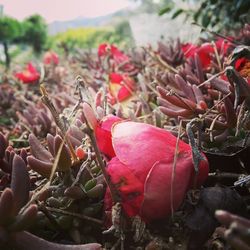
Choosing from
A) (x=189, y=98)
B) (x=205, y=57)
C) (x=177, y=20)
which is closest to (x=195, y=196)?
(x=189, y=98)

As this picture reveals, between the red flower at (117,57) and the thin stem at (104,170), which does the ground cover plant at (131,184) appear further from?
the red flower at (117,57)

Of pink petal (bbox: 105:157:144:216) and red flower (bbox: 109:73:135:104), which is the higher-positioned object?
pink petal (bbox: 105:157:144:216)

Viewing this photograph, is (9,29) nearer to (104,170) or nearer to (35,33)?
(35,33)

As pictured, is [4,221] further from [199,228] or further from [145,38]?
[145,38]

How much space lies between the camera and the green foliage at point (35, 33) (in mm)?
6731

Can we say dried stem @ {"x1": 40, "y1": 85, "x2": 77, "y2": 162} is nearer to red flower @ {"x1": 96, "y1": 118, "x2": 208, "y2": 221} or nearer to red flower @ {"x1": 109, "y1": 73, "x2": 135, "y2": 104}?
red flower @ {"x1": 96, "y1": 118, "x2": 208, "y2": 221}

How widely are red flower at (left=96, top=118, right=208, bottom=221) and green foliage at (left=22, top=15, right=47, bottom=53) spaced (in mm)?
6271

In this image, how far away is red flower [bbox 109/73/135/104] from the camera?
4.39ft

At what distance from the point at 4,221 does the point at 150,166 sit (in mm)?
200

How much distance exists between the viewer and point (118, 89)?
143 centimetres

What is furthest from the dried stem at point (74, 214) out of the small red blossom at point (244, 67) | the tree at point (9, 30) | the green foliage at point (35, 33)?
the green foliage at point (35, 33)

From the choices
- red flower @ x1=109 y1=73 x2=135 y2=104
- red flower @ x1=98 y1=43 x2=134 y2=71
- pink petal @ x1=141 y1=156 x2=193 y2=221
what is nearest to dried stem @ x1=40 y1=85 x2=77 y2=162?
pink petal @ x1=141 y1=156 x2=193 y2=221

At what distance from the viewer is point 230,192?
0.56 meters

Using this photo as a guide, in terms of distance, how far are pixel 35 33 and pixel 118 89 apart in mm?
5819
